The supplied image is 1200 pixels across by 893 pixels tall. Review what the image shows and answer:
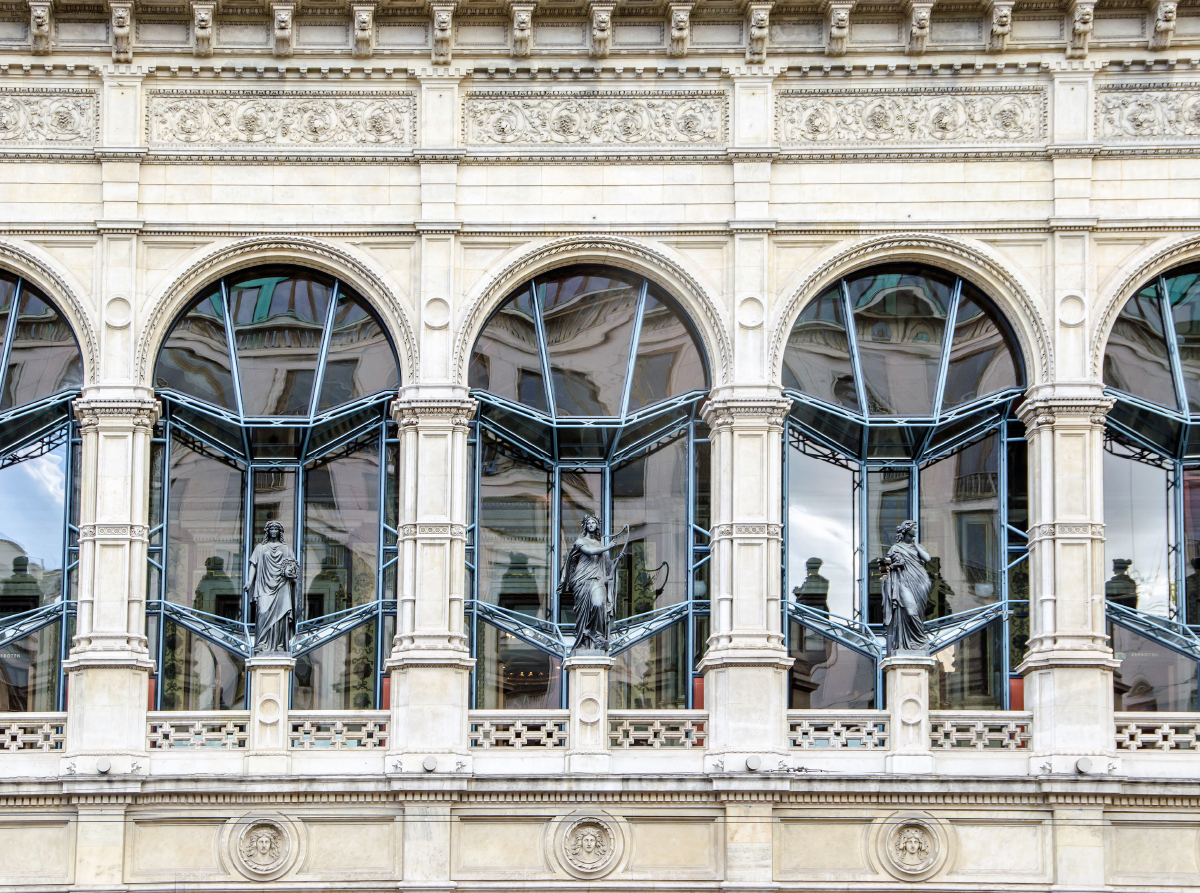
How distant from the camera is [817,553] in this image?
Result: 25.1 m

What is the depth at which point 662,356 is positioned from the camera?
25.3 m

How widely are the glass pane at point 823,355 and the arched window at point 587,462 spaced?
124 cm

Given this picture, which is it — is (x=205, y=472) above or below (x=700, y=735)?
above

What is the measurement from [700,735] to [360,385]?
6.26 meters

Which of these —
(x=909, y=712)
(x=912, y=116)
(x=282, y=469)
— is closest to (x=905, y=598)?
(x=909, y=712)

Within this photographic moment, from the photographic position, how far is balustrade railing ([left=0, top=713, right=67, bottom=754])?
2380 centimetres

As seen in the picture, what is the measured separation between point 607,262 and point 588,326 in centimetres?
88

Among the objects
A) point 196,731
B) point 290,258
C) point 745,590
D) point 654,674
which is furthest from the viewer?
point 290,258

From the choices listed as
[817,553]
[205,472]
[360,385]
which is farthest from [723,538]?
[205,472]

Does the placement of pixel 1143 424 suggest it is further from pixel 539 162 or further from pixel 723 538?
pixel 539 162

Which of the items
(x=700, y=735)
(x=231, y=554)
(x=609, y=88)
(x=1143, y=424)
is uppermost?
(x=609, y=88)

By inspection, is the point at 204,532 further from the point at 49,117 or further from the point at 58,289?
the point at 49,117

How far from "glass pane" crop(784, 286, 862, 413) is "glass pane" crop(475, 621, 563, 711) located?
4793mm

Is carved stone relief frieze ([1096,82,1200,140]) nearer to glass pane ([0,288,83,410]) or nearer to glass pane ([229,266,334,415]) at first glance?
glass pane ([229,266,334,415])
